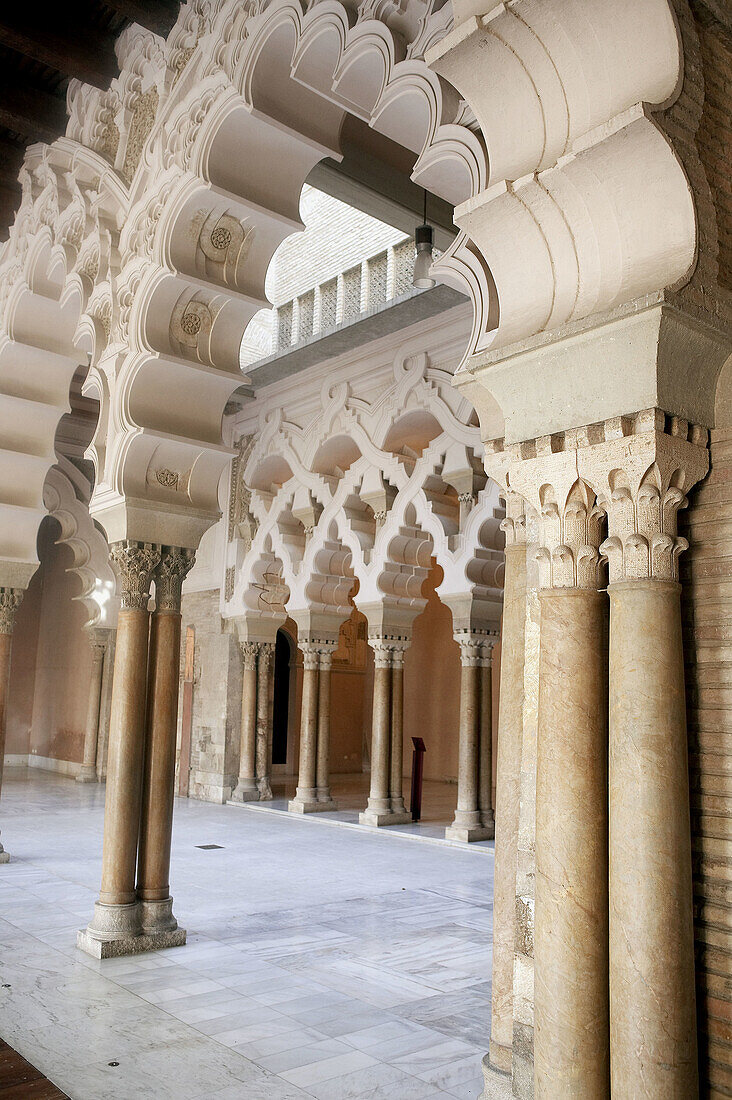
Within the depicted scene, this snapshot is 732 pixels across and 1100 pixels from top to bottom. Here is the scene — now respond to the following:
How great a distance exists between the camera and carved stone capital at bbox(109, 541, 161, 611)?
5.17 metres

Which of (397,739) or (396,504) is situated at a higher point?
(396,504)

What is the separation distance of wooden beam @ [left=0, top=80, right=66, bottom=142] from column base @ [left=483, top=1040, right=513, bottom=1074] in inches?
248

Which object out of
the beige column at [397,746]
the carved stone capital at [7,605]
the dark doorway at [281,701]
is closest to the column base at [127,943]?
the carved stone capital at [7,605]

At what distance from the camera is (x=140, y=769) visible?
16.3 feet

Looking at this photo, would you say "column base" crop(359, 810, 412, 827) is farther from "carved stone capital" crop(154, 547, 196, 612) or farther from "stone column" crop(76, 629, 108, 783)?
"stone column" crop(76, 629, 108, 783)

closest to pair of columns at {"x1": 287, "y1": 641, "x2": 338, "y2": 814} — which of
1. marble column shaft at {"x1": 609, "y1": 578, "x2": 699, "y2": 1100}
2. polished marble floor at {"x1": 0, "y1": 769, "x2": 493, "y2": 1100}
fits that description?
polished marble floor at {"x1": 0, "y1": 769, "x2": 493, "y2": 1100}

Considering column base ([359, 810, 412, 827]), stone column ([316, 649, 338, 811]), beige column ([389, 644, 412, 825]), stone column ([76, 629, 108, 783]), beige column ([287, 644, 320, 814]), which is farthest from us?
stone column ([76, 629, 108, 783])

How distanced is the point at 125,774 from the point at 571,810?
3236mm

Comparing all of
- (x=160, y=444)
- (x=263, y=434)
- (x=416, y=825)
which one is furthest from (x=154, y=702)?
(x=263, y=434)

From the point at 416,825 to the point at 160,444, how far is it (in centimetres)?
645

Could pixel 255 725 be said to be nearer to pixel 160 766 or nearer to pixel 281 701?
pixel 281 701

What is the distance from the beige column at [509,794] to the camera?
110 inches

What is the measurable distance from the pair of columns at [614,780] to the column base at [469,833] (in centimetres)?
696

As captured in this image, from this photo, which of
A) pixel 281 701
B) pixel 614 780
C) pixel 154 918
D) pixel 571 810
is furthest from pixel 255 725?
pixel 614 780
